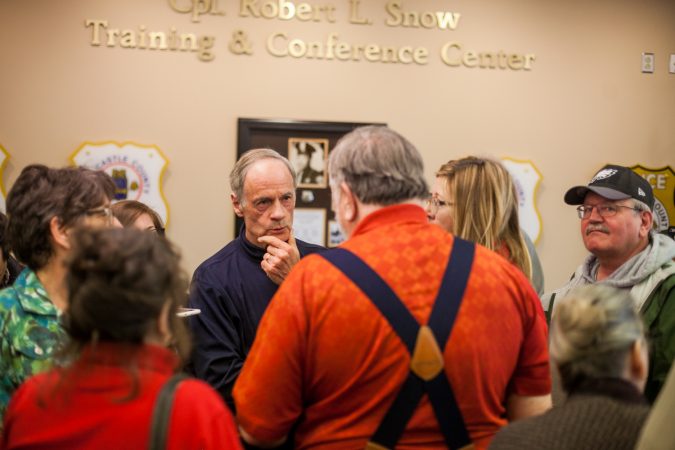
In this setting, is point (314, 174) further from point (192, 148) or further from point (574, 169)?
point (574, 169)

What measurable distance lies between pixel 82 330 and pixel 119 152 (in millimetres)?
3273

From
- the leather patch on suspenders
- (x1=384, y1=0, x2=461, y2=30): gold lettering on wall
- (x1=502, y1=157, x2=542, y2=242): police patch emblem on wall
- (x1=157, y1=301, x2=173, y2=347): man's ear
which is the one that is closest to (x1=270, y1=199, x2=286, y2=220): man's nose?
the leather patch on suspenders

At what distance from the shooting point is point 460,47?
471 centimetres

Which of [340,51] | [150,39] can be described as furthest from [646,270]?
[150,39]

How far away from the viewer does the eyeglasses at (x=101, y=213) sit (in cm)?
186

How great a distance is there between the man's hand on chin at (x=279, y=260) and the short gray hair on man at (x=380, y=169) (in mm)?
727

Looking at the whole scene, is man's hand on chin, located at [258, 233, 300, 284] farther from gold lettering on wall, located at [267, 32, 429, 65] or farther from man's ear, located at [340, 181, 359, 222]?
gold lettering on wall, located at [267, 32, 429, 65]

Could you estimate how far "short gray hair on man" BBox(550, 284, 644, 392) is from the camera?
142 cm

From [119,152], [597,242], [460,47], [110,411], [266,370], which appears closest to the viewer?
[110,411]

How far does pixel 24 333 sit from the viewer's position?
5.61ft

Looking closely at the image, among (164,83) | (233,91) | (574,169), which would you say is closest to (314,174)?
(233,91)

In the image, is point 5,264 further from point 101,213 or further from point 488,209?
point 488,209

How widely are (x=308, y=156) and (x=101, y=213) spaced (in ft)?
8.97

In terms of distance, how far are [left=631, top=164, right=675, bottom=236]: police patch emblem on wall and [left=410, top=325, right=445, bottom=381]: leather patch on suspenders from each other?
3852 mm
